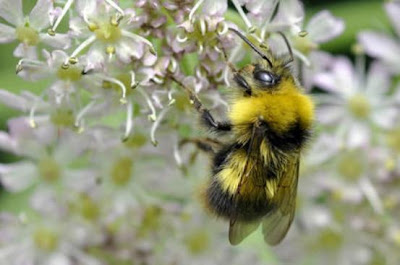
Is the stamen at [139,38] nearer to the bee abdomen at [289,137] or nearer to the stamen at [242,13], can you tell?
the stamen at [242,13]

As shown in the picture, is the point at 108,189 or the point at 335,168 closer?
the point at 108,189

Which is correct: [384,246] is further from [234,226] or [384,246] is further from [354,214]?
[234,226]

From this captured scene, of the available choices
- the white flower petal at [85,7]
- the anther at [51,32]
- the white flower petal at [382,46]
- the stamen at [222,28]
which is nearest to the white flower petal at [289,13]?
the stamen at [222,28]

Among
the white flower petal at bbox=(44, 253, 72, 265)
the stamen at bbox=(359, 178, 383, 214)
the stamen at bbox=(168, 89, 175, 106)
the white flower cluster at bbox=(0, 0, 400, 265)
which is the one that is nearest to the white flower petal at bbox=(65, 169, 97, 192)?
the white flower cluster at bbox=(0, 0, 400, 265)

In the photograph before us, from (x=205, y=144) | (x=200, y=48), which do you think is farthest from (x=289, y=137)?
(x=205, y=144)

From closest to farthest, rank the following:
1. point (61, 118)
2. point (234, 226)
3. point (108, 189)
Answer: point (234, 226) < point (61, 118) < point (108, 189)

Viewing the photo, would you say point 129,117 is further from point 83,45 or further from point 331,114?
point 331,114

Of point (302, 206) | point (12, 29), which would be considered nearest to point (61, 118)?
point (12, 29)
